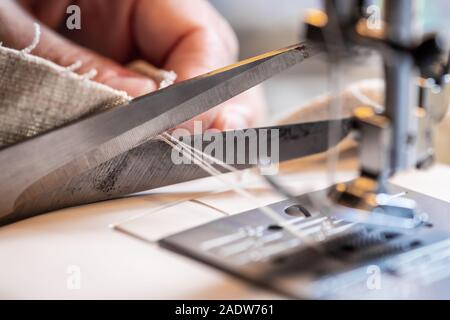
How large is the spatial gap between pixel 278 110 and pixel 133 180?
512 millimetres

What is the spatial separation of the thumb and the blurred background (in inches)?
14.1

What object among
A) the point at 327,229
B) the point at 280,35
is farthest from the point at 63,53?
the point at 280,35

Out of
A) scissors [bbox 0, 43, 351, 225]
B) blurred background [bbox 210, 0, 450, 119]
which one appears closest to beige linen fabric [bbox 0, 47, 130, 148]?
scissors [bbox 0, 43, 351, 225]

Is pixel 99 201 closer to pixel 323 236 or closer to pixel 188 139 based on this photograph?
pixel 188 139

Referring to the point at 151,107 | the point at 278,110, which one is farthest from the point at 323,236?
the point at 278,110

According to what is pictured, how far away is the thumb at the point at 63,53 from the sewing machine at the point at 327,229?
0.16 metres

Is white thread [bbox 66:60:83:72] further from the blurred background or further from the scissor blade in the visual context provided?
the blurred background

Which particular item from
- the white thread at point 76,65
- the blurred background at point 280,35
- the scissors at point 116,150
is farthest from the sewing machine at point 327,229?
the blurred background at point 280,35

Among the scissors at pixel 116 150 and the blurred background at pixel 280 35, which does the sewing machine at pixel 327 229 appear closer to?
the scissors at pixel 116 150

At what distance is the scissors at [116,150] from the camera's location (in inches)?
23.3

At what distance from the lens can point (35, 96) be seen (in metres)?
0.63

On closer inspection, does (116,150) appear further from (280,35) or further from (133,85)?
(280,35)
